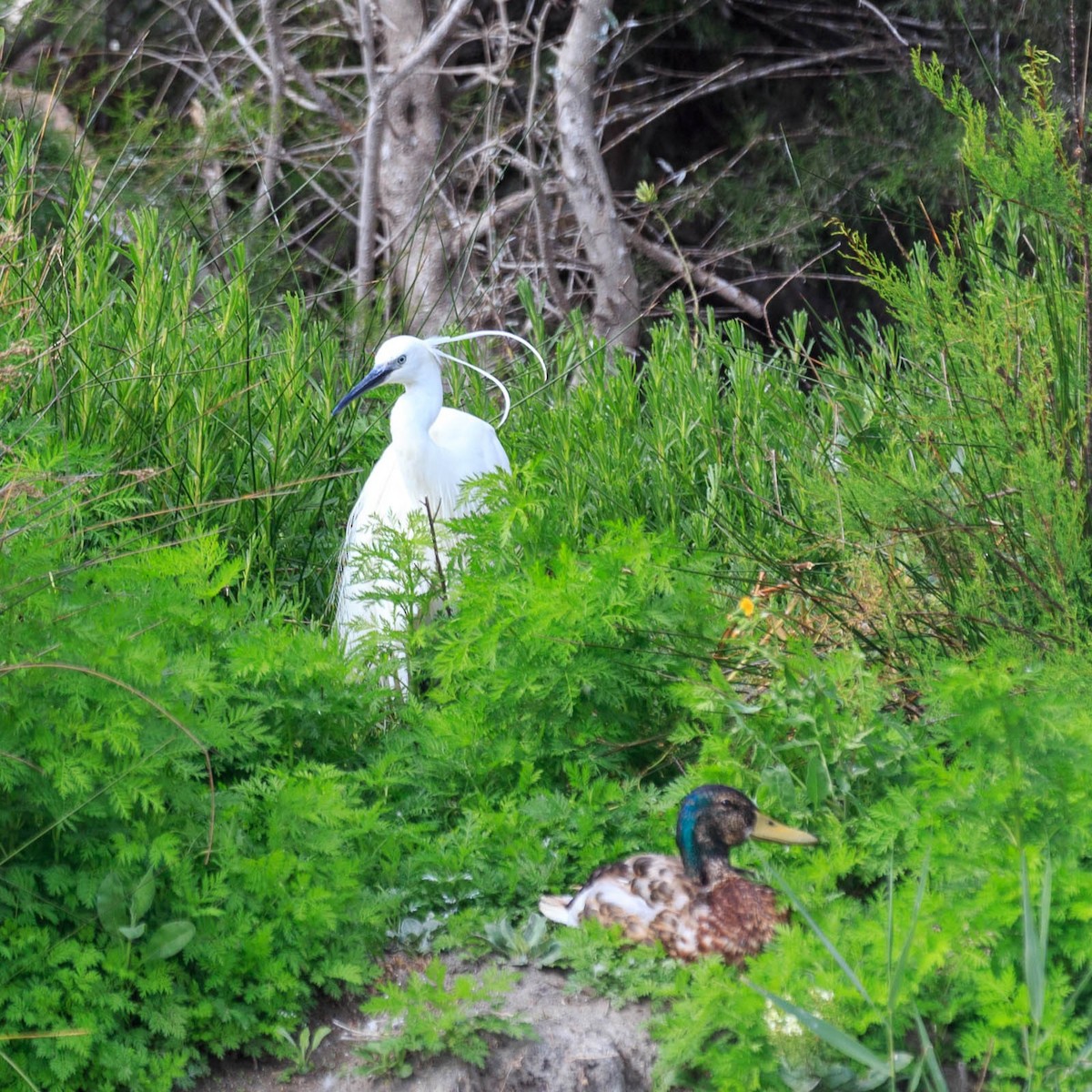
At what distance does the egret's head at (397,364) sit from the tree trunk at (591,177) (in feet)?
9.10

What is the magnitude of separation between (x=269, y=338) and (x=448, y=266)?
777mm

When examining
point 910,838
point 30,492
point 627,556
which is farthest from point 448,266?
point 910,838

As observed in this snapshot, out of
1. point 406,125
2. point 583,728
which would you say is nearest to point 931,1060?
point 583,728

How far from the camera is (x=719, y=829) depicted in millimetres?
2582

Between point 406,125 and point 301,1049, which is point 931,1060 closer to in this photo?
point 301,1049

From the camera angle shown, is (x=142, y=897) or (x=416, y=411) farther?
(x=416, y=411)

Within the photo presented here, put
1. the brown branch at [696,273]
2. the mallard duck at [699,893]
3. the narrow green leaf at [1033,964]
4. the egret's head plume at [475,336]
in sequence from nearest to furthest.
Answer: the narrow green leaf at [1033,964] < the mallard duck at [699,893] < the egret's head plume at [475,336] < the brown branch at [696,273]

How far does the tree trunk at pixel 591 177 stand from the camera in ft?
22.9

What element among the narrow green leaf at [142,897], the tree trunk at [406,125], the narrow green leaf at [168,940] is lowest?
the narrow green leaf at [168,940]

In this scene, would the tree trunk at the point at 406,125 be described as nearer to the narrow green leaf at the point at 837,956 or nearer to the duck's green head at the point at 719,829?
the duck's green head at the point at 719,829

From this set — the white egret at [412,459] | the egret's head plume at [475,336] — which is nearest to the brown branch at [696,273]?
the egret's head plume at [475,336]

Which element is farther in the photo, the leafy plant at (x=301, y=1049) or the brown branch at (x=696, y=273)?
the brown branch at (x=696, y=273)

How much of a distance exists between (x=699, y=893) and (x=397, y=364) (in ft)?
6.96

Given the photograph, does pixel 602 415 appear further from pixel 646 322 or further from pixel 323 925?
pixel 646 322
